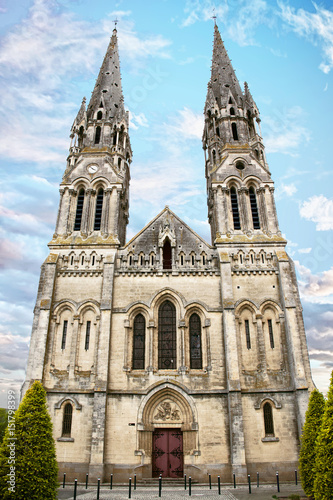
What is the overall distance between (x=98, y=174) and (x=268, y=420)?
19.7 metres

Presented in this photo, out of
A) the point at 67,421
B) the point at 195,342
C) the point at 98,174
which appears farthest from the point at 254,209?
the point at 67,421

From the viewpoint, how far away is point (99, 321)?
21.6m

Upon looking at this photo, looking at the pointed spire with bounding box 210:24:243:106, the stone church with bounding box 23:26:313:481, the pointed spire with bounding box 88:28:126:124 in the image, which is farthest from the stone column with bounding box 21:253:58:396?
the pointed spire with bounding box 210:24:243:106

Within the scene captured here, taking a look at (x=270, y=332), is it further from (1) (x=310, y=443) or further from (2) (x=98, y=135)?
(2) (x=98, y=135)

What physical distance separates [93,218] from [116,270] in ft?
15.7

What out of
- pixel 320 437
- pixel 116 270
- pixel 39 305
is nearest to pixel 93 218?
pixel 116 270

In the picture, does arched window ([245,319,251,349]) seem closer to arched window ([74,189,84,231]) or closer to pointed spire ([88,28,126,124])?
arched window ([74,189,84,231])

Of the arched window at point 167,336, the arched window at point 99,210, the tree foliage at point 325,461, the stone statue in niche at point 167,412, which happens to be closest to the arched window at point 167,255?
the arched window at point 167,336

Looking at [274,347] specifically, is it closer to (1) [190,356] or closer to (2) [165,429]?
(1) [190,356]

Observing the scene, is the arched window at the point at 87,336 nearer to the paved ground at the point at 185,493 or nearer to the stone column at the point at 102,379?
the stone column at the point at 102,379

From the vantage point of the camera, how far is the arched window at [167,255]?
2375 cm

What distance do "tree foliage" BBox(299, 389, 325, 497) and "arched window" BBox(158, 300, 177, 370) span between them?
807 centimetres

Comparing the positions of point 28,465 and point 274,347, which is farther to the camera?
point 274,347

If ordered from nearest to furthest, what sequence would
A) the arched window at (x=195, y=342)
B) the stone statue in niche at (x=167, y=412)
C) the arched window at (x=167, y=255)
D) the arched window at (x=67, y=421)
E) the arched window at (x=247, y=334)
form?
the arched window at (x=67, y=421) → the stone statue in niche at (x=167, y=412) → the arched window at (x=195, y=342) → the arched window at (x=247, y=334) → the arched window at (x=167, y=255)
